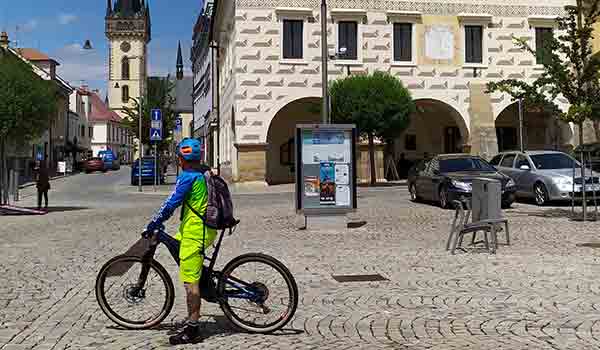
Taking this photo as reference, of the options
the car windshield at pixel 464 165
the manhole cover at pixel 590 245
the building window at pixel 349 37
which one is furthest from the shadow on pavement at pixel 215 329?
the building window at pixel 349 37

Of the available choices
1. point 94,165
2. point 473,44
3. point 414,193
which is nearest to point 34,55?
point 94,165

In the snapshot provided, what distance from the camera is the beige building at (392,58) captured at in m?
34.4

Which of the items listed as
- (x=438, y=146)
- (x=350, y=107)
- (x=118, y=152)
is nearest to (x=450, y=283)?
(x=350, y=107)

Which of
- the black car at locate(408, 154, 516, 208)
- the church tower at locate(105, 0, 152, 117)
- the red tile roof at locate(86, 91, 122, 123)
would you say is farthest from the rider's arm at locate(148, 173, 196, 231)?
the church tower at locate(105, 0, 152, 117)

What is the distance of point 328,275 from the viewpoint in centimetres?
916

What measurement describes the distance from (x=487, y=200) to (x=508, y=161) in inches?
452

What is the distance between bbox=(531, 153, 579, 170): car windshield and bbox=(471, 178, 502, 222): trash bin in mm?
9557

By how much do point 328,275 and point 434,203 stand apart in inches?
518

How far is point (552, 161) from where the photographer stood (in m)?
21.2

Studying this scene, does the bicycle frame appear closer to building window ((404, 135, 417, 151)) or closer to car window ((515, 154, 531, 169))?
car window ((515, 154, 531, 169))

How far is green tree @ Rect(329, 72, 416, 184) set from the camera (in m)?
30.0

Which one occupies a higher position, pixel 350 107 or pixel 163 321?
pixel 350 107

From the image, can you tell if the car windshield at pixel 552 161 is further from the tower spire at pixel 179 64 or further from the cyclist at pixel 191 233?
the tower spire at pixel 179 64

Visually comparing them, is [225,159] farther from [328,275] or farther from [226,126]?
[328,275]
